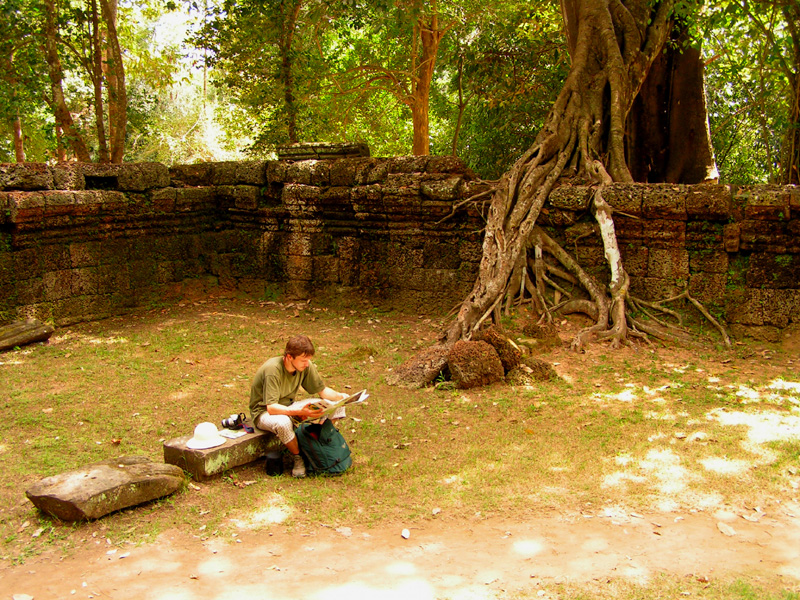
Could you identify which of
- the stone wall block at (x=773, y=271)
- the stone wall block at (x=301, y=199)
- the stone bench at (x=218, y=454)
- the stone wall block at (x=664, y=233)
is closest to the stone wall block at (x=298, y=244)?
the stone wall block at (x=301, y=199)

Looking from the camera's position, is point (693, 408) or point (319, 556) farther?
point (693, 408)

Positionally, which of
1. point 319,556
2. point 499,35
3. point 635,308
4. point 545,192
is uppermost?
point 499,35

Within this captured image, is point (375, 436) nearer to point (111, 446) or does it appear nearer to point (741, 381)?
point (111, 446)

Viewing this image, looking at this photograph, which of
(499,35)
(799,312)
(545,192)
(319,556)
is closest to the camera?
(319,556)

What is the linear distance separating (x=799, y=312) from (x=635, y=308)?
1.52 meters

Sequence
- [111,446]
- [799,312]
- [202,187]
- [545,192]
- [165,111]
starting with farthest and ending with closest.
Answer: [165,111] < [202,187] < [545,192] < [799,312] < [111,446]

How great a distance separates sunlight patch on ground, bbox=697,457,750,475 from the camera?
170 inches

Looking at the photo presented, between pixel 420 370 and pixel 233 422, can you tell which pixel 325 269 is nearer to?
pixel 420 370

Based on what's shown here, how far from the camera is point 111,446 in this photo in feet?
16.6

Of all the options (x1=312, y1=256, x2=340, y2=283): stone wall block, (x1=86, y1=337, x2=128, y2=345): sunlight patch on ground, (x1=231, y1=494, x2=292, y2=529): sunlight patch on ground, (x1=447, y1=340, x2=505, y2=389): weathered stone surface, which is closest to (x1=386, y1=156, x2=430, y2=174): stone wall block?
(x1=312, y1=256, x2=340, y2=283): stone wall block

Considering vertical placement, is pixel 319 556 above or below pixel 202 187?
below

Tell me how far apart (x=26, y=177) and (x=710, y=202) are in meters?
7.34

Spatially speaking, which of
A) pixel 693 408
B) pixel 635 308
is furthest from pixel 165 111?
pixel 693 408

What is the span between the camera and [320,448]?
458cm
